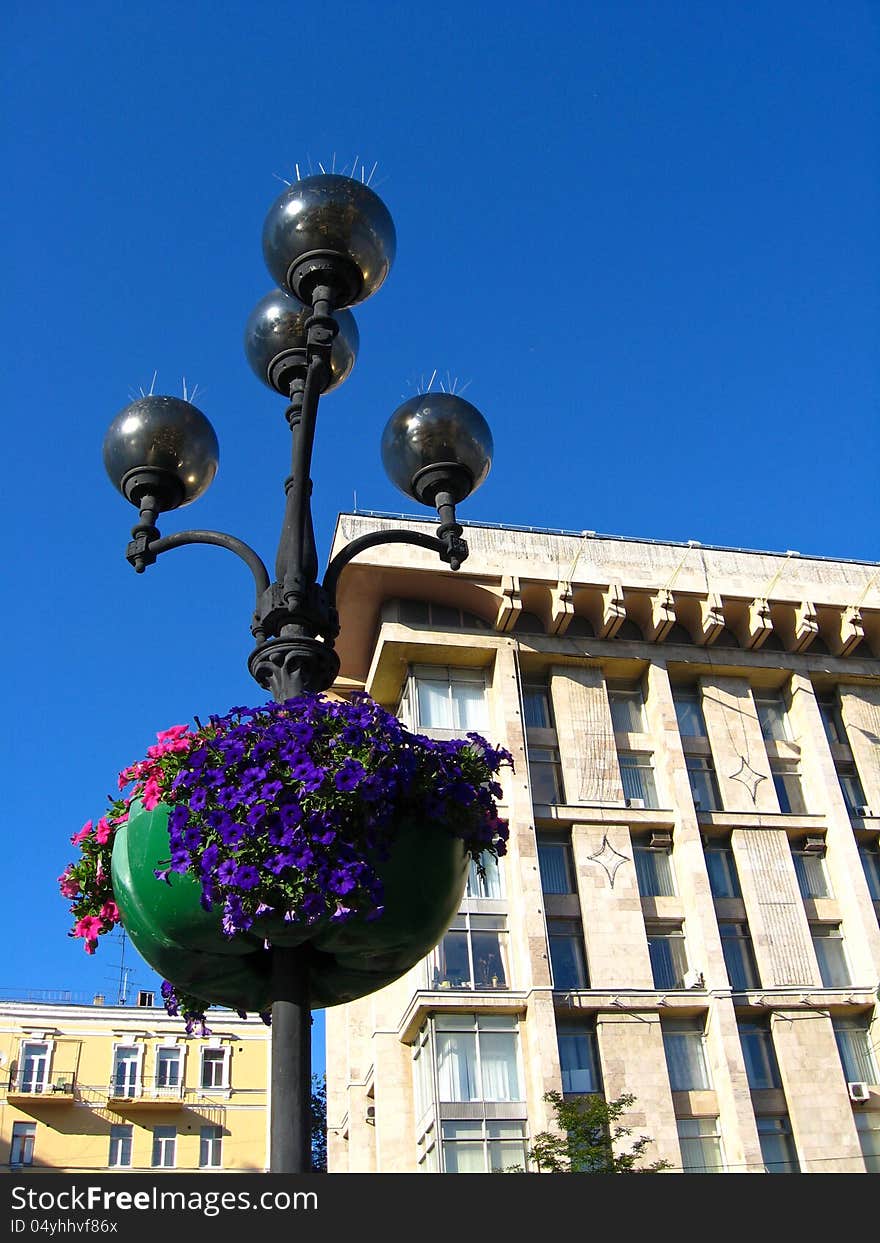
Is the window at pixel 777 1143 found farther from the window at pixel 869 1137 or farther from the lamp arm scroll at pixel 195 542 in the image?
the lamp arm scroll at pixel 195 542

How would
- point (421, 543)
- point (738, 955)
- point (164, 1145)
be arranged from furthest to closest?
1. point (164, 1145)
2. point (738, 955)
3. point (421, 543)

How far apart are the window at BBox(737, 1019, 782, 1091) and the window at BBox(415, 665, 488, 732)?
9295 mm

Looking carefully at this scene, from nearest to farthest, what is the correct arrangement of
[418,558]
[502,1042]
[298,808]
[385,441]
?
[298,808]
[385,441]
[502,1042]
[418,558]

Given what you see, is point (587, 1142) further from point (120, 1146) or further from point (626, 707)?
point (120, 1146)

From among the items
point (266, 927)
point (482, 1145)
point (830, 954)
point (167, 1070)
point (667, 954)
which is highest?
point (167, 1070)

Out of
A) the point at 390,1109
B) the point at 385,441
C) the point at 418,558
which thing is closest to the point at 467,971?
the point at 390,1109

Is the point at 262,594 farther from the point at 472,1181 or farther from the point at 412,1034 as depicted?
the point at 412,1034

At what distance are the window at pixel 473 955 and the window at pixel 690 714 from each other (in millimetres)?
7755

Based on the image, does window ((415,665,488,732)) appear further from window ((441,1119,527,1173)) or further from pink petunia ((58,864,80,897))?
pink petunia ((58,864,80,897))

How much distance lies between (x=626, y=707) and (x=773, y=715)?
13.9 ft

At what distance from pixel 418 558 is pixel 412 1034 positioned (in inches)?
446

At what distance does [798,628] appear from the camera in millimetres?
33062

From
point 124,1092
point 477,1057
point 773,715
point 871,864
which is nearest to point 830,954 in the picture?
point 871,864

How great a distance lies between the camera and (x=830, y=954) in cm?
2944
